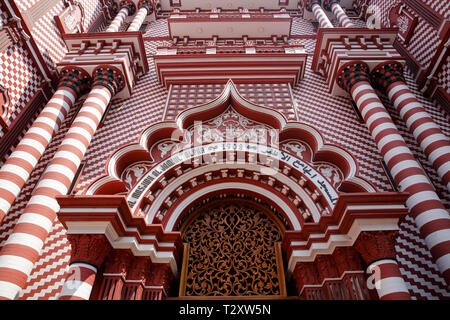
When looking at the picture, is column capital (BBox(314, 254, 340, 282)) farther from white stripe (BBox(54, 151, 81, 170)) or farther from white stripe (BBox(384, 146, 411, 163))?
white stripe (BBox(54, 151, 81, 170))

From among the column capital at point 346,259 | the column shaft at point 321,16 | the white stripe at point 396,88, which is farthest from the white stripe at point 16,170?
the column shaft at point 321,16

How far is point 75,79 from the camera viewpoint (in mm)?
8406

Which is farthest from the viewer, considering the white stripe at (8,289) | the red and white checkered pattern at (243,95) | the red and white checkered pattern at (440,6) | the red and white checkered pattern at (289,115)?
the red and white checkered pattern at (440,6)

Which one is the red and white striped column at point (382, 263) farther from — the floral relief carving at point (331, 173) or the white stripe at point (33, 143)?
the white stripe at point (33, 143)

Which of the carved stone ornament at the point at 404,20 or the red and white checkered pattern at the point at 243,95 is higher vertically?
the carved stone ornament at the point at 404,20

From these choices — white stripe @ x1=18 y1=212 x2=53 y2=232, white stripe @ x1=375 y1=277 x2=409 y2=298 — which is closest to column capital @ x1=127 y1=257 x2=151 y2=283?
white stripe @ x1=18 y1=212 x2=53 y2=232

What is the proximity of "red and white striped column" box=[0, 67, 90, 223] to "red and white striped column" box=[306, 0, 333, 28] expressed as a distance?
8.80 meters

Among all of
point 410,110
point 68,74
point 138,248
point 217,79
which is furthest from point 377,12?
point 138,248

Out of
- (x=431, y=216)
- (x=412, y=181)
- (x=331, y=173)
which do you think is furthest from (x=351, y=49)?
(x=431, y=216)

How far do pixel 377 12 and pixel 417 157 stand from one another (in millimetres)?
7664

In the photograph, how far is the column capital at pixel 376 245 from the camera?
16.2ft
